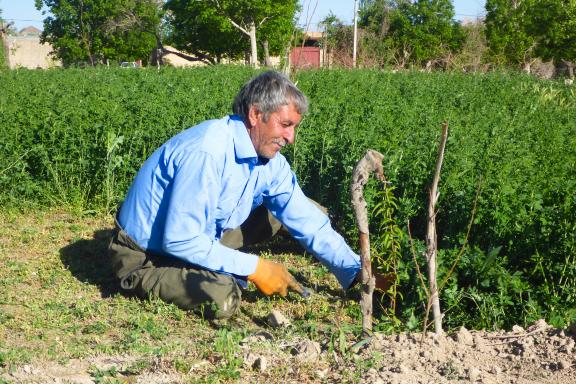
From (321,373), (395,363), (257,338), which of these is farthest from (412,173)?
(321,373)

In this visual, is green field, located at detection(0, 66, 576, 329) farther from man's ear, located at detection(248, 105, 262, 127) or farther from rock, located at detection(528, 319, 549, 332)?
man's ear, located at detection(248, 105, 262, 127)

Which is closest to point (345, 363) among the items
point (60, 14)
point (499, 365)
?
point (499, 365)

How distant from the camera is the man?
14.4ft

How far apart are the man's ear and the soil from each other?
1262 millimetres

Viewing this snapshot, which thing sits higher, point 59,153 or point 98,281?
point 59,153

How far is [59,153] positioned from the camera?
7.21 m

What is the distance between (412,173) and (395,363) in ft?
6.52

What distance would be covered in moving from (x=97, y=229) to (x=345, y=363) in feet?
11.6

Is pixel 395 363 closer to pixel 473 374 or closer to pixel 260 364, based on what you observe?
pixel 473 374

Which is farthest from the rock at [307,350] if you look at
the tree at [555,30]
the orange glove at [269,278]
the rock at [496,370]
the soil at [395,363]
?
the tree at [555,30]

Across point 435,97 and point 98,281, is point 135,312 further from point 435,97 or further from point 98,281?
point 435,97

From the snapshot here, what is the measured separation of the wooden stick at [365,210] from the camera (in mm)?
3451

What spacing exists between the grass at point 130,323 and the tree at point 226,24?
3420 centimetres

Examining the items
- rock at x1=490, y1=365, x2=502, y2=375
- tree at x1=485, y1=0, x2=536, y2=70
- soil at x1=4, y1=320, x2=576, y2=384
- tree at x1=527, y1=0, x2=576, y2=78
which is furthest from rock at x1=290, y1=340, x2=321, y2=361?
tree at x1=485, y1=0, x2=536, y2=70
